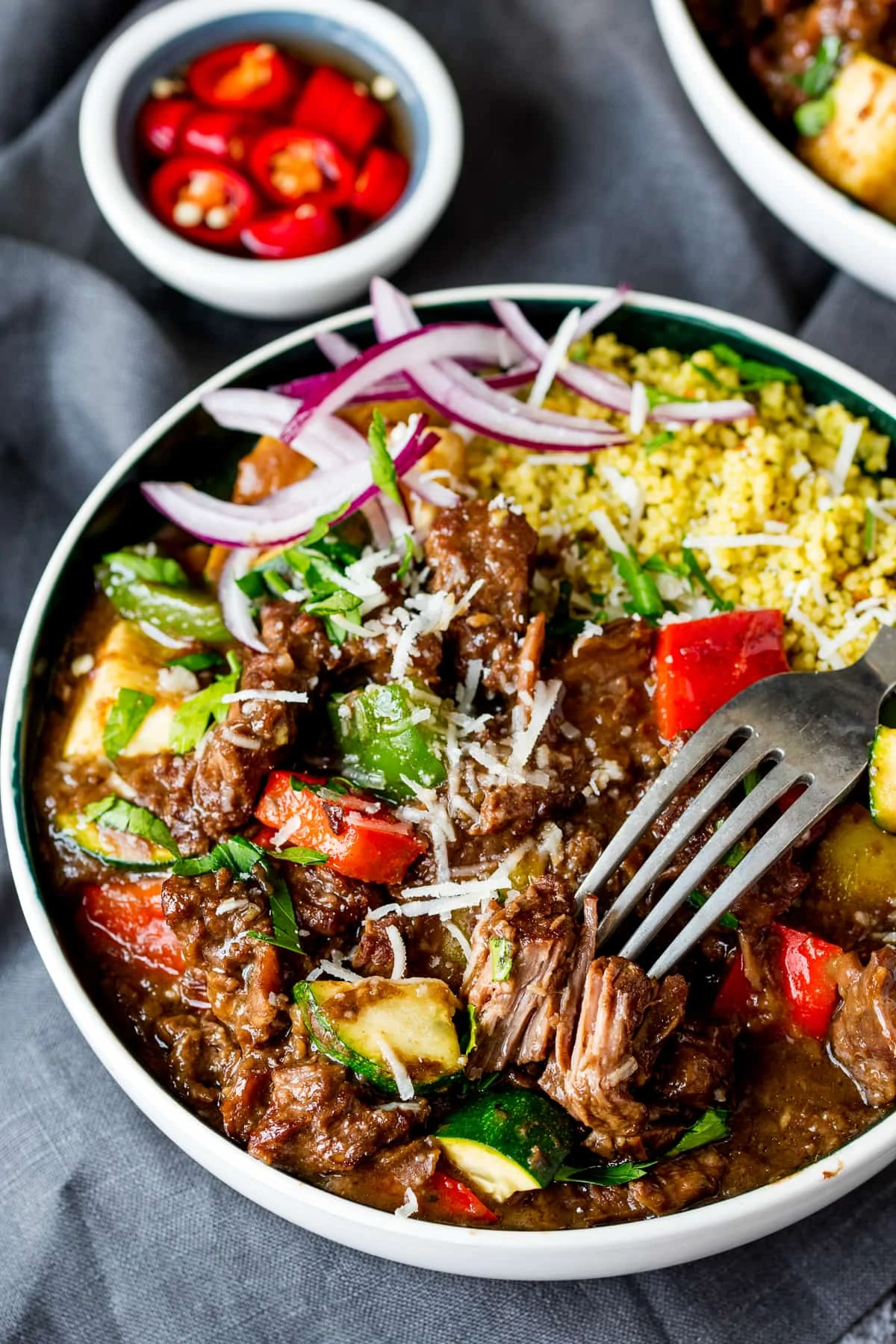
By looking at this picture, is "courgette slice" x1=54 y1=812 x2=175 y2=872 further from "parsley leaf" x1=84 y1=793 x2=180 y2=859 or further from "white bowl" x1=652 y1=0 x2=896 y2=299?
"white bowl" x1=652 y1=0 x2=896 y2=299

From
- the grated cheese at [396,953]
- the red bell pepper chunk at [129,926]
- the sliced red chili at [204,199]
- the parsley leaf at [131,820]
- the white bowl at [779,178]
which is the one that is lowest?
the red bell pepper chunk at [129,926]

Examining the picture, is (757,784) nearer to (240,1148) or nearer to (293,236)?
(240,1148)

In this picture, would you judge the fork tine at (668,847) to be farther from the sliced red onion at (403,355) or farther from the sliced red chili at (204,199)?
the sliced red chili at (204,199)

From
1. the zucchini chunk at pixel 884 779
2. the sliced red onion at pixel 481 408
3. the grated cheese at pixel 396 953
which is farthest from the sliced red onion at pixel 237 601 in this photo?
the zucchini chunk at pixel 884 779

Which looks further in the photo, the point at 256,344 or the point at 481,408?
the point at 256,344

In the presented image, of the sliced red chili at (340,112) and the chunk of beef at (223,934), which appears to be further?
the sliced red chili at (340,112)

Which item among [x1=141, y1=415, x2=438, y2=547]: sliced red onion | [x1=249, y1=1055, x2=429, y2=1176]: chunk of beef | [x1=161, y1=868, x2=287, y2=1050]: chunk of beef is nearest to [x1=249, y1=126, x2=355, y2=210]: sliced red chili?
[x1=141, y1=415, x2=438, y2=547]: sliced red onion

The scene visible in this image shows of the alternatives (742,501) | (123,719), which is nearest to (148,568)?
(123,719)
